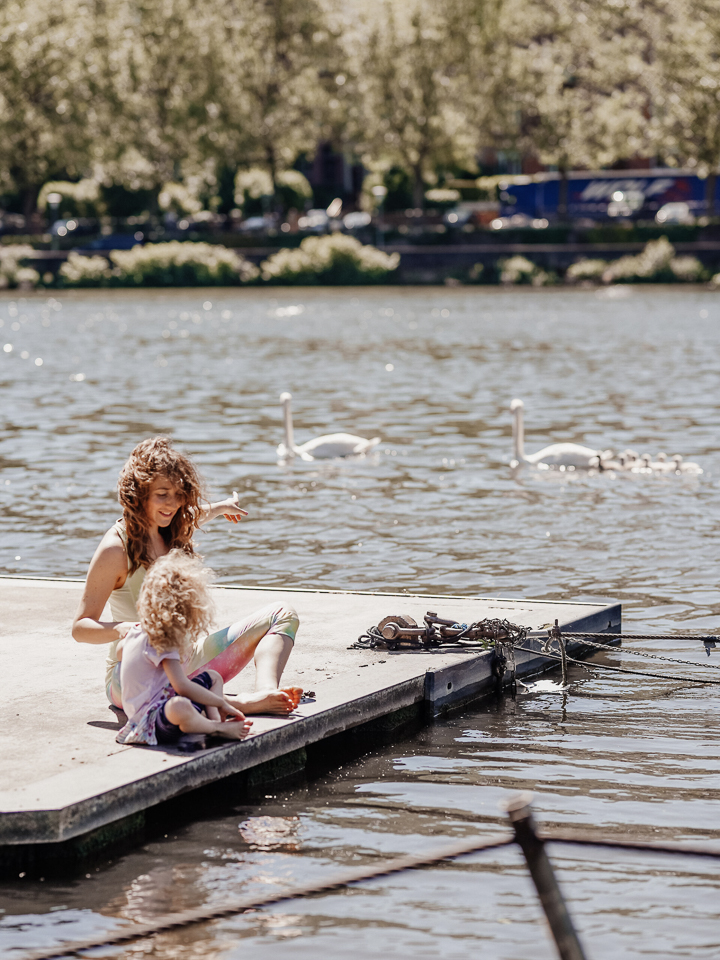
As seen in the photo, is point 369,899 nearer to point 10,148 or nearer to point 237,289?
point 237,289

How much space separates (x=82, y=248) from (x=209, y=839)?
79.4 m

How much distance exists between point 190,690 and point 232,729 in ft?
1.03

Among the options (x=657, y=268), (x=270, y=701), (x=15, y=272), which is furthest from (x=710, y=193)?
(x=270, y=701)

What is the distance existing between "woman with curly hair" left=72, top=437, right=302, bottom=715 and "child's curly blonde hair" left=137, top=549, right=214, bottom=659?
36cm

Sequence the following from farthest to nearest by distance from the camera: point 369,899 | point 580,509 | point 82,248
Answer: point 82,248, point 580,509, point 369,899

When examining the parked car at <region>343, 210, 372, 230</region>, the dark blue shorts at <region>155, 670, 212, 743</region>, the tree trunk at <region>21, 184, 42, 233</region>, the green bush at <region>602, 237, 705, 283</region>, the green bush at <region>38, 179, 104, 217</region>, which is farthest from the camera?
the green bush at <region>38, 179, 104, 217</region>

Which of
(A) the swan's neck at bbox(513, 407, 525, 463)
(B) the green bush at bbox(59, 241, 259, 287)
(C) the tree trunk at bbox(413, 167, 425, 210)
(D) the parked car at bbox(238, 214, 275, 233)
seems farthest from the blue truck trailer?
(A) the swan's neck at bbox(513, 407, 525, 463)

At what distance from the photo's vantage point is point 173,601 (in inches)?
271

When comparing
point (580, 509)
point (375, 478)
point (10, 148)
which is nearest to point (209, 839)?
point (580, 509)

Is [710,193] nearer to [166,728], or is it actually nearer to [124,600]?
[124,600]

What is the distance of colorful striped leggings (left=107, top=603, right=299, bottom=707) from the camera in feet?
26.1

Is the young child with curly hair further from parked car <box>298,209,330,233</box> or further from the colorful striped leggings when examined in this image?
parked car <box>298,209,330,233</box>

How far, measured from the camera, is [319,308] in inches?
2457

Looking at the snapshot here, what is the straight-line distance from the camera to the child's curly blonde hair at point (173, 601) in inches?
271
